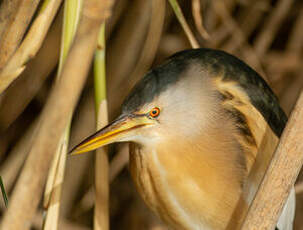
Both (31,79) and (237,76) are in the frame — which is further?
(31,79)

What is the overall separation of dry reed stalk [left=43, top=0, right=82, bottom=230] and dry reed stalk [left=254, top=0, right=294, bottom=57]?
3.25 feet

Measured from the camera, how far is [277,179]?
742 millimetres

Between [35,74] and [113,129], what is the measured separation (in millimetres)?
660

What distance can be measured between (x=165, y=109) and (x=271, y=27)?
823mm

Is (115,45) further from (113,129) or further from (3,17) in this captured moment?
(3,17)

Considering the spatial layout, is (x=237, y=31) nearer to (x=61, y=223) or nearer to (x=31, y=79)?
(x=31, y=79)

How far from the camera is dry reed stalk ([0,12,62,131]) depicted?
4.65ft

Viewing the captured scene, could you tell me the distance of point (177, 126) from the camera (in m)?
0.98

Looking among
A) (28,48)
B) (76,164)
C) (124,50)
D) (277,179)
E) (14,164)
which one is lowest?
(76,164)

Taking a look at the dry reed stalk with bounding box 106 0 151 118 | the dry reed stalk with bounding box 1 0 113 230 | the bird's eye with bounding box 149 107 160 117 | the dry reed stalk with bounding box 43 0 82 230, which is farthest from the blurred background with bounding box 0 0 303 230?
the dry reed stalk with bounding box 1 0 113 230

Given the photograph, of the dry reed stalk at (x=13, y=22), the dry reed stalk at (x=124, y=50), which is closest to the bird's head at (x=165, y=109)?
the dry reed stalk at (x=13, y=22)

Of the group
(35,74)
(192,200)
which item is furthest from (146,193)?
(35,74)

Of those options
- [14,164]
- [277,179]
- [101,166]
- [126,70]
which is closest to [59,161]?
[101,166]

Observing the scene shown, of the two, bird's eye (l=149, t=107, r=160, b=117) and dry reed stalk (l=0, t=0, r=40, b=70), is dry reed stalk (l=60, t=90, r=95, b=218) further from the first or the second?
dry reed stalk (l=0, t=0, r=40, b=70)
